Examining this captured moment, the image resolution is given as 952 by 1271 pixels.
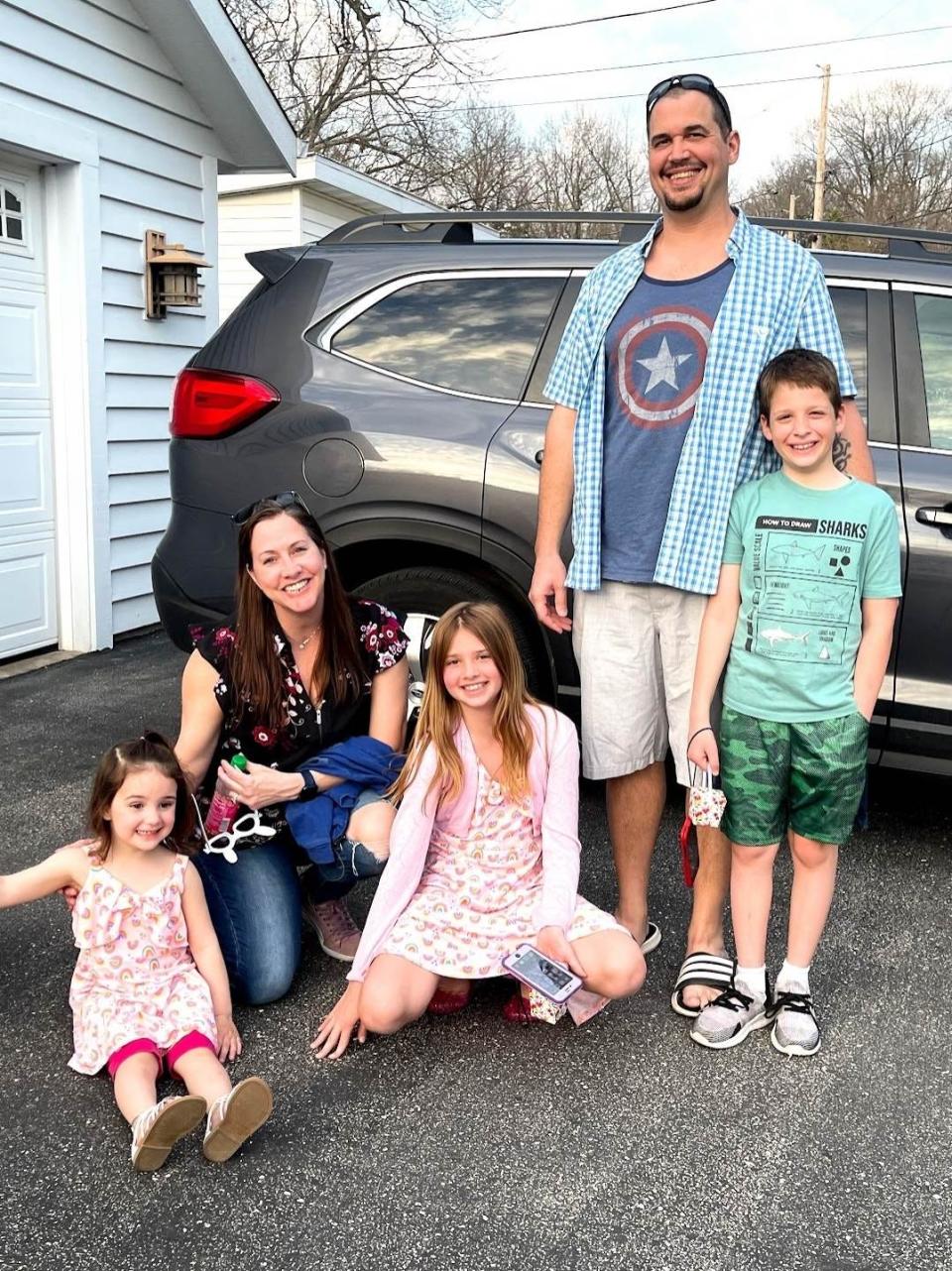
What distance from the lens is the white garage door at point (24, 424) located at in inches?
227

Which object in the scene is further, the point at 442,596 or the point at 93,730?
the point at 93,730

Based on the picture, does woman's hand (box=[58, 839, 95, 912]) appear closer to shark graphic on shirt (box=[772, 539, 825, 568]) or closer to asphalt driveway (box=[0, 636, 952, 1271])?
asphalt driveway (box=[0, 636, 952, 1271])

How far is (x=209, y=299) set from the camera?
7266mm

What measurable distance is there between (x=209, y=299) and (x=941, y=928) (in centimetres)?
576

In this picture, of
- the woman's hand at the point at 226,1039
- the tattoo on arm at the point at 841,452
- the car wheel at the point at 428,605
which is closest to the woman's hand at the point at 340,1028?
the woman's hand at the point at 226,1039

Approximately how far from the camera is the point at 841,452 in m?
2.60

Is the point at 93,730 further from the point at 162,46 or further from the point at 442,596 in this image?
the point at 162,46

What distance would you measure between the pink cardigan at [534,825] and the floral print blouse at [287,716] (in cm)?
36

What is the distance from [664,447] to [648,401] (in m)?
0.12

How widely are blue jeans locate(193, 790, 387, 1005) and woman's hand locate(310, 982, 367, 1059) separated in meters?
0.23

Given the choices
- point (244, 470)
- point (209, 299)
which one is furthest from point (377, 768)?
point (209, 299)

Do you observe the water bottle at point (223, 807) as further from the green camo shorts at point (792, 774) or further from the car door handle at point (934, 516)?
the car door handle at point (934, 516)

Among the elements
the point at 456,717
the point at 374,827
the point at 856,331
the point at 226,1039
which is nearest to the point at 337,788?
the point at 374,827

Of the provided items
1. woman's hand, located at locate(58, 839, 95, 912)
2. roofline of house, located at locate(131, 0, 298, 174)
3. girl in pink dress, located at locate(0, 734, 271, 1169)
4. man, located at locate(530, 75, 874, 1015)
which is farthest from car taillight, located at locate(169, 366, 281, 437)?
roofline of house, located at locate(131, 0, 298, 174)
